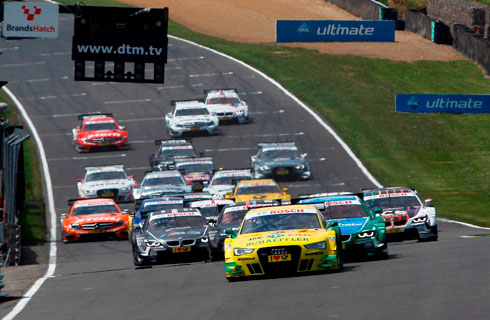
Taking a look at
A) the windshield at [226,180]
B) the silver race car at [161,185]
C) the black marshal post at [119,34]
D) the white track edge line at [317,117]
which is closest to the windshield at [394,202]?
the black marshal post at [119,34]

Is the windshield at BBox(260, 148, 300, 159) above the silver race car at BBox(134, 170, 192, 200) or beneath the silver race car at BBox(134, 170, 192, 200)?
above

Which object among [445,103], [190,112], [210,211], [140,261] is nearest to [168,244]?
[140,261]

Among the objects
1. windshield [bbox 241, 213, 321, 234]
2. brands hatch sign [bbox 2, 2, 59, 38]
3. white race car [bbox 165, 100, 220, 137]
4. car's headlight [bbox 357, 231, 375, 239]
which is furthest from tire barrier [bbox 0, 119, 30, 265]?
white race car [bbox 165, 100, 220, 137]

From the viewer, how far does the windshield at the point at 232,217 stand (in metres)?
22.4

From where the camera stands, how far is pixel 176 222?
890 inches

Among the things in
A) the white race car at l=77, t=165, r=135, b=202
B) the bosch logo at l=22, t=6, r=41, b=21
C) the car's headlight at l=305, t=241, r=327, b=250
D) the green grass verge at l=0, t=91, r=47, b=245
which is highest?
the bosch logo at l=22, t=6, r=41, b=21

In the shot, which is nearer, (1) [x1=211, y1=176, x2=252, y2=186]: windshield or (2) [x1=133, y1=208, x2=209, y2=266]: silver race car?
(2) [x1=133, y1=208, x2=209, y2=266]: silver race car

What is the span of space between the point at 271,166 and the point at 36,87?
22658 millimetres

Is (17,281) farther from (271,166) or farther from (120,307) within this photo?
(271,166)

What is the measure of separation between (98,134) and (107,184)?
28.9 ft

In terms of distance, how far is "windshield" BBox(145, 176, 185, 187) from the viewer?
114 ft

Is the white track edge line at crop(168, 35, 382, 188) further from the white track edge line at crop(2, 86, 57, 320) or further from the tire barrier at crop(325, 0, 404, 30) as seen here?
the white track edge line at crop(2, 86, 57, 320)

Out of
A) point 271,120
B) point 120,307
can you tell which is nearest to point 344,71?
point 271,120

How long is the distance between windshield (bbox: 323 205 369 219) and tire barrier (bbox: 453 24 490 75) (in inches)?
1483
